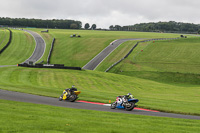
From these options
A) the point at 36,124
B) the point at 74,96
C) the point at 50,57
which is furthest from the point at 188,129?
the point at 50,57

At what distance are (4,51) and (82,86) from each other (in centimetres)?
5969

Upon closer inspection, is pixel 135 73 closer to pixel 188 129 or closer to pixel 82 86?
pixel 82 86

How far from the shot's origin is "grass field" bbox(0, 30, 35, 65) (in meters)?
84.3

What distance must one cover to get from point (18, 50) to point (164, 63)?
52.2m

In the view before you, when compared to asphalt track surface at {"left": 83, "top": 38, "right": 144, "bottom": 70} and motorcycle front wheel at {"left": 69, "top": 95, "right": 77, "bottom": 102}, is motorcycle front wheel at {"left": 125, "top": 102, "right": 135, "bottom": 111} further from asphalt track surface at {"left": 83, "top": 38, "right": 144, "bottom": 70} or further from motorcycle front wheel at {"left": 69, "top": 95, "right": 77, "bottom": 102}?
asphalt track surface at {"left": 83, "top": 38, "right": 144, "bottom": 70}

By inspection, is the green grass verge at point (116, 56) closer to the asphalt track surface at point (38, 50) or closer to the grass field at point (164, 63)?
the grass field at point (164, 63)

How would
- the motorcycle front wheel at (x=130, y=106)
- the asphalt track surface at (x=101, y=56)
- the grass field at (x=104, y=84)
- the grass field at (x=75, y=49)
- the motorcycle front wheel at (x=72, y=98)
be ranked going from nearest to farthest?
the grass field at (x=104, y=84), the motorcycle front wheel at (x=130, y=106), the motorcycle front wheel at (x=72, y=98), the asphalt track surface at (x=101, y=56), the grass field at (x=75, y=49)

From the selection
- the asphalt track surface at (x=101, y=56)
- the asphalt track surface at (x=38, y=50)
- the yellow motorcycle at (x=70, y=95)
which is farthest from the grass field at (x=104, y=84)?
the yellow motorcycle at (x=70, y=95)

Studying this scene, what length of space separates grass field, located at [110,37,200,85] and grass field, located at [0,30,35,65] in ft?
111

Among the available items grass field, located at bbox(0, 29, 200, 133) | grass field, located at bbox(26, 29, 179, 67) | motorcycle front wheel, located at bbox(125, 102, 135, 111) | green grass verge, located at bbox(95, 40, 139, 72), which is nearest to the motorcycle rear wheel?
grass field, located at bbox(0, 29, 200, 133)

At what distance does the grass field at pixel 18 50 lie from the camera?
84262 mm

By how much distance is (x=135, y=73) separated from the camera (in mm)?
67688

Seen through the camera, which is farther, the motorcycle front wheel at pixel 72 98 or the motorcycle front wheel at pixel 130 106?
the motorcycle front wheel at pixel 72 98

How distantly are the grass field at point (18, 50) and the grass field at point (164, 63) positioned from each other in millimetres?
33751
